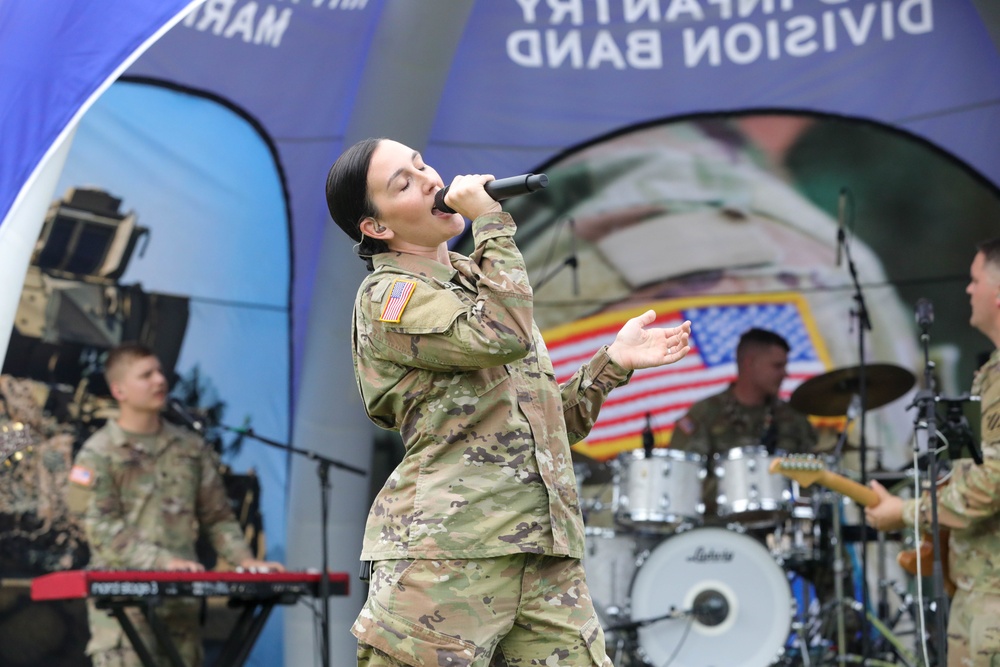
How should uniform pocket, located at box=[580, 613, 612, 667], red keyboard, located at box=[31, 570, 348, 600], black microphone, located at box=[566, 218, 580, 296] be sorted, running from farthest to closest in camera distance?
black microphone, located at box=[566, 218, 580, 296]
red keyboard, located at box=[31, 570, 348, 600]
uniform pocket, located at box=[580, 613, 612, 667]

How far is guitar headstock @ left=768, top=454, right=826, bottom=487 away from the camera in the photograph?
515 cm

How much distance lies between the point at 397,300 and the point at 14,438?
4.42m

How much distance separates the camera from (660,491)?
265 inches

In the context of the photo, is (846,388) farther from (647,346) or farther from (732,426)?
(647,346)

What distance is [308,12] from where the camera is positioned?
685 centimetres

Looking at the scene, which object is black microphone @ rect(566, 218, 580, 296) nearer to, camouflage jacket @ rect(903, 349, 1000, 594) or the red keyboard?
the red keyboard

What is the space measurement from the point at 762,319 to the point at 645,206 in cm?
104

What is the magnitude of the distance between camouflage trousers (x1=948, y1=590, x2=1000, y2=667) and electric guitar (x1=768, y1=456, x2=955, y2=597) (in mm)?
296

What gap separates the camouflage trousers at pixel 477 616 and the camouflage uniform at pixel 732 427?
16.0 ft

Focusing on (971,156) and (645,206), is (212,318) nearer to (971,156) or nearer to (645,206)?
(645,206)

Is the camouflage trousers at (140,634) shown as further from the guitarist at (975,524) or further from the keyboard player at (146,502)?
the guitarist at (975,524)

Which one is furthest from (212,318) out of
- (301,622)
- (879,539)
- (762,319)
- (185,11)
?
(879,539)

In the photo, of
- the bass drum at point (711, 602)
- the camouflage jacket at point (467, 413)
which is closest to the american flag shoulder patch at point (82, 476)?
the bass drum at point (711, 602)

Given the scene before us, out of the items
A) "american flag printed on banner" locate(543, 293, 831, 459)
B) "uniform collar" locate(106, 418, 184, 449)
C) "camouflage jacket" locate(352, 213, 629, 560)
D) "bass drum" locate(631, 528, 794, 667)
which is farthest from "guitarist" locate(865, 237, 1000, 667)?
"uniform collar" locate(106, 418, 184, 449)
